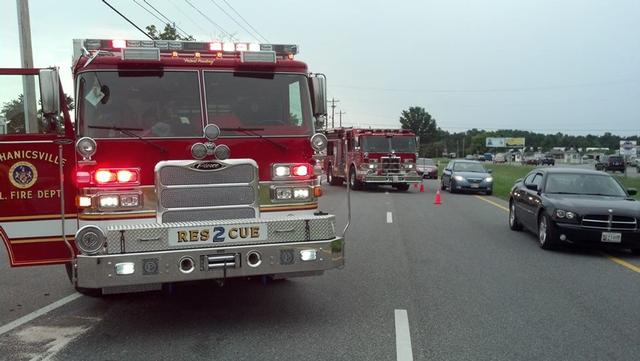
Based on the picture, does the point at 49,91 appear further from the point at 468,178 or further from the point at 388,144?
the point at 388,144

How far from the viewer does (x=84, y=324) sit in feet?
19.7

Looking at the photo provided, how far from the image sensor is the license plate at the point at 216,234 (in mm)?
5344

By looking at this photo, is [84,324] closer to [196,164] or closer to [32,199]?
[32,199]

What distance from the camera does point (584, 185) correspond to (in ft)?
37.8

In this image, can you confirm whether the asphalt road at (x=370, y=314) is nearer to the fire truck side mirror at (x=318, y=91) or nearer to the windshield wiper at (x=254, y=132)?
the windshield wiper at (x=254, y=132)

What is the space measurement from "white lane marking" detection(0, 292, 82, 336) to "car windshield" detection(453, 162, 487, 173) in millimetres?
21723

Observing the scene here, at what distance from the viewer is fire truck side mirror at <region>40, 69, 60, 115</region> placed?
552 centimetres

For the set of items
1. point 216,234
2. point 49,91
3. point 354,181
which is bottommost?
point 354,181

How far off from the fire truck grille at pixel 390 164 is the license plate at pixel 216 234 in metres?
21.4

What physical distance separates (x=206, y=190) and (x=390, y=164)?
2151cm

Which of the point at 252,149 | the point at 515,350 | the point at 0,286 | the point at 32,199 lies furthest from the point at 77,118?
the point at 515,350

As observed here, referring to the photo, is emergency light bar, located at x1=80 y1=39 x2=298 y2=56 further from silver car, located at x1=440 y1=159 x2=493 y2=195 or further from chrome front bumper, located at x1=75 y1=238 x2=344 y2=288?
silver car, located at x1=440 y1=159 x2=493 y2=195

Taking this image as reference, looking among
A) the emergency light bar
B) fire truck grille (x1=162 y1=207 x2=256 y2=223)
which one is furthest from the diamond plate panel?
the emergency light bar

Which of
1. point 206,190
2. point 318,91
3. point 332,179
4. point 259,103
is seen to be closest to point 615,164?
point 332,179
